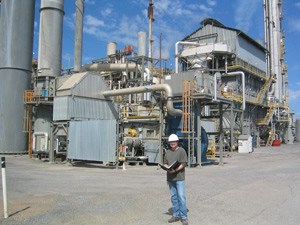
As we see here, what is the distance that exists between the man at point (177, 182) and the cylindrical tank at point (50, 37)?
22.6 m

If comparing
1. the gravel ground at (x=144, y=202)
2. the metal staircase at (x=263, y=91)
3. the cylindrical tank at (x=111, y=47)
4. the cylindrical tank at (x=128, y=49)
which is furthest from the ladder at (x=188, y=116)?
the metal staircase at (x=263, y=91)

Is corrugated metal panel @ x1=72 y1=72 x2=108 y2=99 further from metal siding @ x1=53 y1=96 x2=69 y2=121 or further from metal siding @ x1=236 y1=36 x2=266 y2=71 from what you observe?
metal siding @ x1=236 y1=36 x2=266 y2=71

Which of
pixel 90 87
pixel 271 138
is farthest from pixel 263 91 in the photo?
pixel 90 87

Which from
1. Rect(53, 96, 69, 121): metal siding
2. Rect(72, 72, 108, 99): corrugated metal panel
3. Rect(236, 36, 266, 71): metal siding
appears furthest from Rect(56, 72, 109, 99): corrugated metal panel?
Rect(236, 36, 266, 71): metal siding

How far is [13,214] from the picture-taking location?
635 centimetres

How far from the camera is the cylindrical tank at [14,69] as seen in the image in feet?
85.8

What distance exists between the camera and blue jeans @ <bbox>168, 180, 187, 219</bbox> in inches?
225

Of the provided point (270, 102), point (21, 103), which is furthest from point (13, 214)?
point (270, 102)

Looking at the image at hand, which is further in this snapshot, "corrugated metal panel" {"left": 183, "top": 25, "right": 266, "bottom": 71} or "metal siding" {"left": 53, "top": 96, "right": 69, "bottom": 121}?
"corrugated metal panel" {"left": 183, "top": 25, "right": 266, "bottom": 71}

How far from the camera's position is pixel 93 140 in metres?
17.3

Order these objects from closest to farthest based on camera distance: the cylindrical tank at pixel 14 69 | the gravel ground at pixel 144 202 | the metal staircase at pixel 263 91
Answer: the gravel ground at pixel 144 202 → the cylindrical tank at pixel 14 69 → the metal staircase at pixel 263 91

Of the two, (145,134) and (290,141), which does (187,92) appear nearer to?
(145,134)

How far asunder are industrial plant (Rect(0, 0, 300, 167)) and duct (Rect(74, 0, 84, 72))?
0.37 ft

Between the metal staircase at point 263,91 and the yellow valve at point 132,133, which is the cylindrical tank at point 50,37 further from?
the metal staircase at point 263,91
